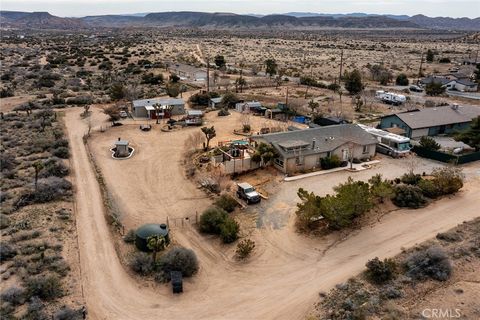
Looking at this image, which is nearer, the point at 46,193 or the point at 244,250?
the point at 244,250

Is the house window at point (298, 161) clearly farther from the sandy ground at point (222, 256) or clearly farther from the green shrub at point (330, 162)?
the sandy ground at point (222, 256)

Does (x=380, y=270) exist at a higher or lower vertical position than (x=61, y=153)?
higher

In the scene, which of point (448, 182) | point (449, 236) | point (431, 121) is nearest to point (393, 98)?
point (431, 121)

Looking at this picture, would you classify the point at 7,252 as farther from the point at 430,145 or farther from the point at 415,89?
the point at 415,89

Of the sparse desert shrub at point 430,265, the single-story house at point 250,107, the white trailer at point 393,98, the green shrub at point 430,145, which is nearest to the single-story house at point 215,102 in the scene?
the single-story house at point 250,107

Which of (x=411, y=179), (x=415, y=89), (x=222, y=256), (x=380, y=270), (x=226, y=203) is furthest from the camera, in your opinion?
(x=415, y=89)

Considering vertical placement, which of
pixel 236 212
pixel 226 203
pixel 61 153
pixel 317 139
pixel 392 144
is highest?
pixel 317 139

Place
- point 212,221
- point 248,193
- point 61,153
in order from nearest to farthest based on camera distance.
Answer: point 212,221 < point 248,193 < point 61,153
